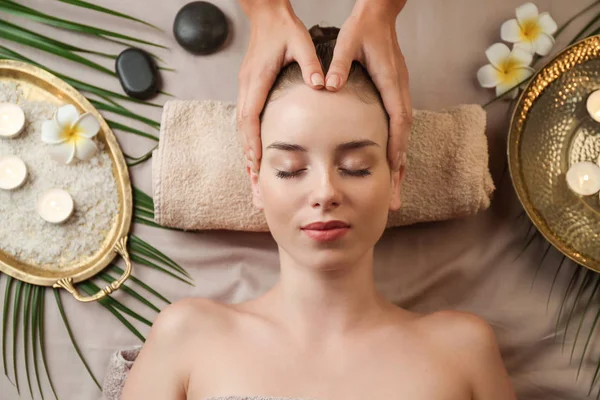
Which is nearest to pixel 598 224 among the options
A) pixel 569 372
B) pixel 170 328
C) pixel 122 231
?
pixel 569 372

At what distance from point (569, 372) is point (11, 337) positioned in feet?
4.55

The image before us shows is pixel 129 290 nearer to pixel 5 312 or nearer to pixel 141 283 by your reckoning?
pixel 141 283

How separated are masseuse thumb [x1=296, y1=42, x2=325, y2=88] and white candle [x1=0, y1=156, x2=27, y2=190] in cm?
78

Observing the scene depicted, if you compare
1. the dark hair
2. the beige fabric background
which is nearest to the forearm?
the dark hair

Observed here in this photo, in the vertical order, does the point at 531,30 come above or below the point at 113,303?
above

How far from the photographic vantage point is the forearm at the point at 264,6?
139 cm

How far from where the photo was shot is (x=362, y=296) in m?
1.37

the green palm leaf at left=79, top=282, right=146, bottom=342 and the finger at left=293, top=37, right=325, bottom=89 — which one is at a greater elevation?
the finger at left=293, top=37, right=325, bottom=89

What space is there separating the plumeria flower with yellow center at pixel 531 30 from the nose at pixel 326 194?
29.8 inches

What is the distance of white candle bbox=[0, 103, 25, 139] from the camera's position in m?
1.61

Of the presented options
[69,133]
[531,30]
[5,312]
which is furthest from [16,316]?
[531,30]

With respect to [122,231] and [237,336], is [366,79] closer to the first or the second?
[237,336]

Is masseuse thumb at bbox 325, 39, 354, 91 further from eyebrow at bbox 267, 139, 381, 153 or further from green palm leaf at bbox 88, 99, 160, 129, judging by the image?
green palm leaf at bbox 88, 99, 160, 129

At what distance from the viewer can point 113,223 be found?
1.65m
